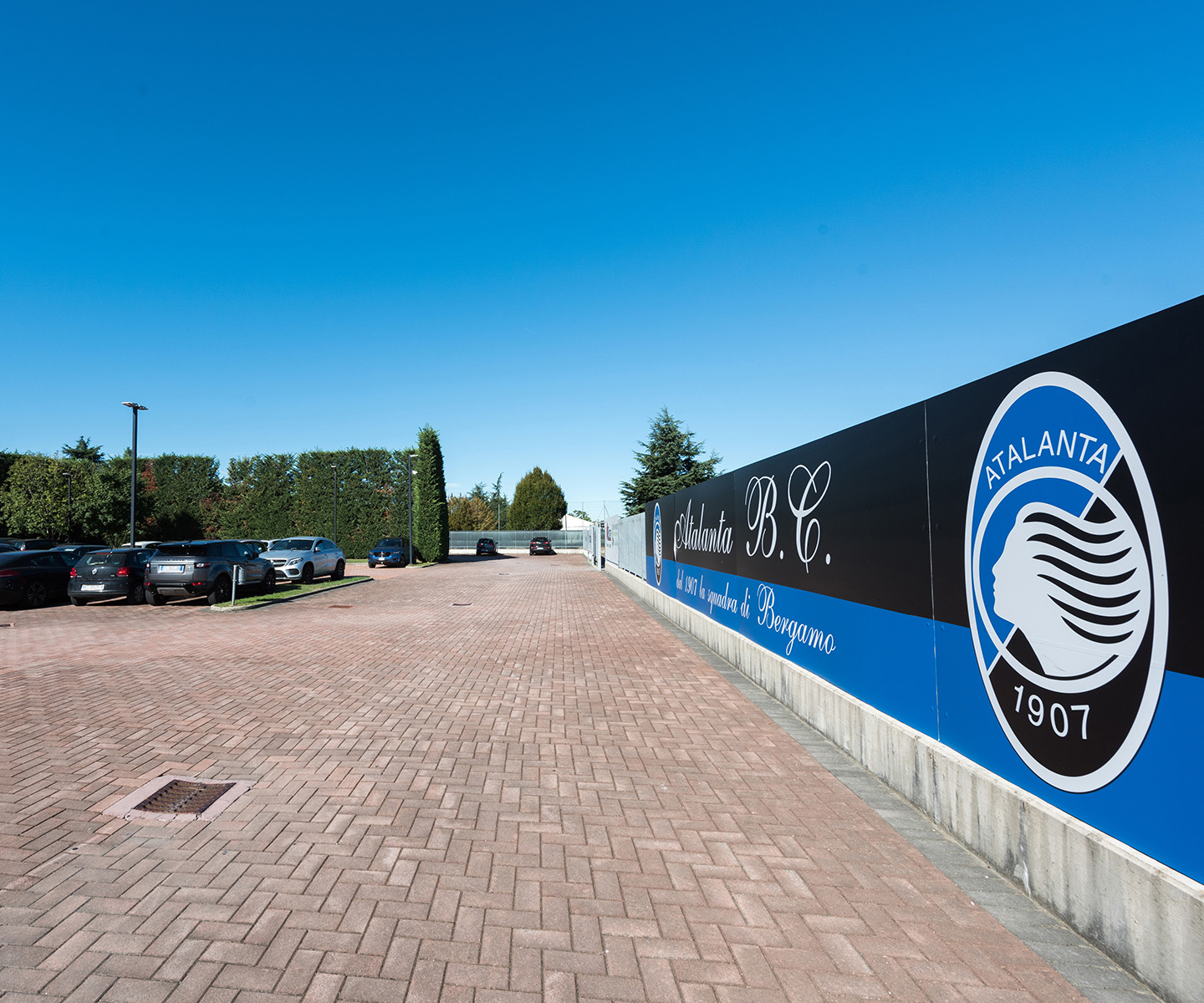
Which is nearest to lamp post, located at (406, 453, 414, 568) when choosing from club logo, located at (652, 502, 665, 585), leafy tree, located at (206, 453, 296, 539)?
leafy tree, located at (206, 453, 296, 539)

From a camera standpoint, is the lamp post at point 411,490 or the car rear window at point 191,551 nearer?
the car rear window at point 191,551

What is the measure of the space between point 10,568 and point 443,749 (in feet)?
54.4

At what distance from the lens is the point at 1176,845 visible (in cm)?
252

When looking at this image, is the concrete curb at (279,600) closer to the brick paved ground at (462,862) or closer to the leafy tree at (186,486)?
the brick paved ground at (462,862)

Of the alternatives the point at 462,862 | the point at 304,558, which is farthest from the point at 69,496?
the point at 462,862

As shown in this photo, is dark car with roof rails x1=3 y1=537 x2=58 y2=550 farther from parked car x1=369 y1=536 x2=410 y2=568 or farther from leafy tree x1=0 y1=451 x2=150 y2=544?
parked car x1=369 y1=536 x2=410 y2=568

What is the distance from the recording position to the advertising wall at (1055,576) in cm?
256

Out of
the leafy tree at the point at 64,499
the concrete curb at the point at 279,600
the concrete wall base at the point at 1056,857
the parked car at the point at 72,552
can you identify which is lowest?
the concrete curb at the point at 279,600

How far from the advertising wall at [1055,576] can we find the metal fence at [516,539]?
58984 millimetres

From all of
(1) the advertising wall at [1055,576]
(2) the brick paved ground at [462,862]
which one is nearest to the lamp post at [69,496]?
(2) the brick paved ground at [462,862]

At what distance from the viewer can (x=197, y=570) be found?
15.6m

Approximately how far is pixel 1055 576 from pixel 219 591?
58.6 ft

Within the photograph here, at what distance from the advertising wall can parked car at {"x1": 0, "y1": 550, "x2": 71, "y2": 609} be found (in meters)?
19.2

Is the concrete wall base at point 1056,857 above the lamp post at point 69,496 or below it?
below
